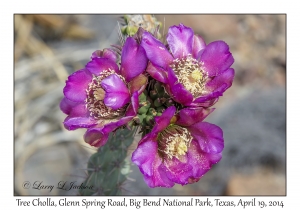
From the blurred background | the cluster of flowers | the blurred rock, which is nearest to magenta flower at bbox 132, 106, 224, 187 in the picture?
the cluster of flowers

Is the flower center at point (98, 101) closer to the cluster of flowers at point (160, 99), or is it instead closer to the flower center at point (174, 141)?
the cluster of flowers at point (160, 99)

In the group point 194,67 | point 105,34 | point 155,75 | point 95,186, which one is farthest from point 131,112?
point 105,34

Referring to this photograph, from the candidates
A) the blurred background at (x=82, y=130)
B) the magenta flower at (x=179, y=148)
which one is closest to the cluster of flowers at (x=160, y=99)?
the magenta flower at (x=179, y=148)

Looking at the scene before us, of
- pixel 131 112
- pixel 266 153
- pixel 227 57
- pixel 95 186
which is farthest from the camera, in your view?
pixel 266 153

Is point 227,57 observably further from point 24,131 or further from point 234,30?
point 234,30

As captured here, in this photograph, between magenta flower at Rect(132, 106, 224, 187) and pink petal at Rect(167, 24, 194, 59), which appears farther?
pink petal at Rect(167, 24, 194, 59)

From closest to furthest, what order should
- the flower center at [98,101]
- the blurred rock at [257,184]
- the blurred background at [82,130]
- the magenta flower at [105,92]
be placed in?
1. the magenta flower at [105,92]
2. the flower center at [98,101]
3. the blurred rock at [257,184]
4. the blurred background at [82,130]

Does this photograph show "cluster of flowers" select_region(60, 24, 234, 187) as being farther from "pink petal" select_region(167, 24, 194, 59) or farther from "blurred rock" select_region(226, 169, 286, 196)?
"blurred rock" select_region(226, 169, 286, 196)
